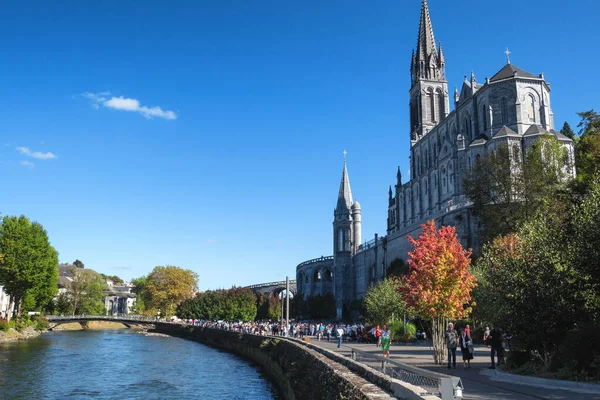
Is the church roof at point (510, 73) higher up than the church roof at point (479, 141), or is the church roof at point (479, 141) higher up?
the church roof at point (510, 73)

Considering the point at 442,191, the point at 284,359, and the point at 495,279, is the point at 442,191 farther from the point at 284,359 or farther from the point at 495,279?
the point at 495,279

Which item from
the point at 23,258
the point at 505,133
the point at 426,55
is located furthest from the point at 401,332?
the point at 426,55

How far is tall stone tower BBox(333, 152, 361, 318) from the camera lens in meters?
85.1

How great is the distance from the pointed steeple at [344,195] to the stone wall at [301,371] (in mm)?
49232

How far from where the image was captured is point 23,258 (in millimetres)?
53375

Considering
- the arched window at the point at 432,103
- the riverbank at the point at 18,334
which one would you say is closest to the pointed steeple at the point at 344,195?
the arched window at the point at 432,103

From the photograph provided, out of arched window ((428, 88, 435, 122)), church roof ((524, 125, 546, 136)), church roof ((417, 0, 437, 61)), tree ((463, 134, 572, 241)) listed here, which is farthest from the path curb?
church roof ((417, 0, 437, 61))

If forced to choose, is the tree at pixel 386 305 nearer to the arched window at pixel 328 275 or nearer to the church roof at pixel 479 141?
the church roof at pixel 479 141

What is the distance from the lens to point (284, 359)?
86.6 feet

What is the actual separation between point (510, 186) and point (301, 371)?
25096 millimetres

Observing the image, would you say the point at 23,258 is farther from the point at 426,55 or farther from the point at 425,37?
the point at 425,37

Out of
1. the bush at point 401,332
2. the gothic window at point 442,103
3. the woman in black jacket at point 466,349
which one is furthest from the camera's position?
the gothic window at point 442,103

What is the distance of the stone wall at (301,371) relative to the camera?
39.4 ft

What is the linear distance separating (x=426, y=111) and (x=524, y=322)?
74.0 metres
